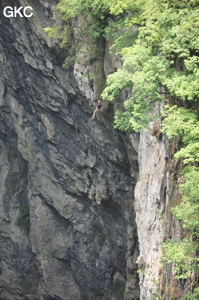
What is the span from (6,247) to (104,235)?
9.99m

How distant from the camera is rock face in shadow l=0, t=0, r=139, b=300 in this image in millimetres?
23359

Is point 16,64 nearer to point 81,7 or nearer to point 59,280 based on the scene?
point 81,7

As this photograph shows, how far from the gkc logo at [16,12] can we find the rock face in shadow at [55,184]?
1.09ft

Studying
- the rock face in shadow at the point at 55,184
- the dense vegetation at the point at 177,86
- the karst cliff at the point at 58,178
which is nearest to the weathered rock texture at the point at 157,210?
the dense vegetation at the point at 177,86

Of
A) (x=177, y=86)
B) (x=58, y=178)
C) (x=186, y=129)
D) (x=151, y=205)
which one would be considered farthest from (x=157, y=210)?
(x=58, y=178)

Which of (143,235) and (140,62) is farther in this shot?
(143,235)

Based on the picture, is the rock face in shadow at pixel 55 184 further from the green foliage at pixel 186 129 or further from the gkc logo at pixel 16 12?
the green foliage at pixel 186 129

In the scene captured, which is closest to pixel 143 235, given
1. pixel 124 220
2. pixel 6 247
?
pixel 124 220

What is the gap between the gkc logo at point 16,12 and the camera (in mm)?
24130

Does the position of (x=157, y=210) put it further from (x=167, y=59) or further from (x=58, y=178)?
(x=58, y=178)

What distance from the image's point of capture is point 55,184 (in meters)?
29.1

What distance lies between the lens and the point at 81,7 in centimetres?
1803

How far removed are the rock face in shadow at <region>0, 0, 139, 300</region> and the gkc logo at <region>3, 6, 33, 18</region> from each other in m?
0.33

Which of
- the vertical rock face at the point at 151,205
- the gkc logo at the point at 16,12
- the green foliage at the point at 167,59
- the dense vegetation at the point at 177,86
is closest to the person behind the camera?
the dense vegetation at the point at 177,86
